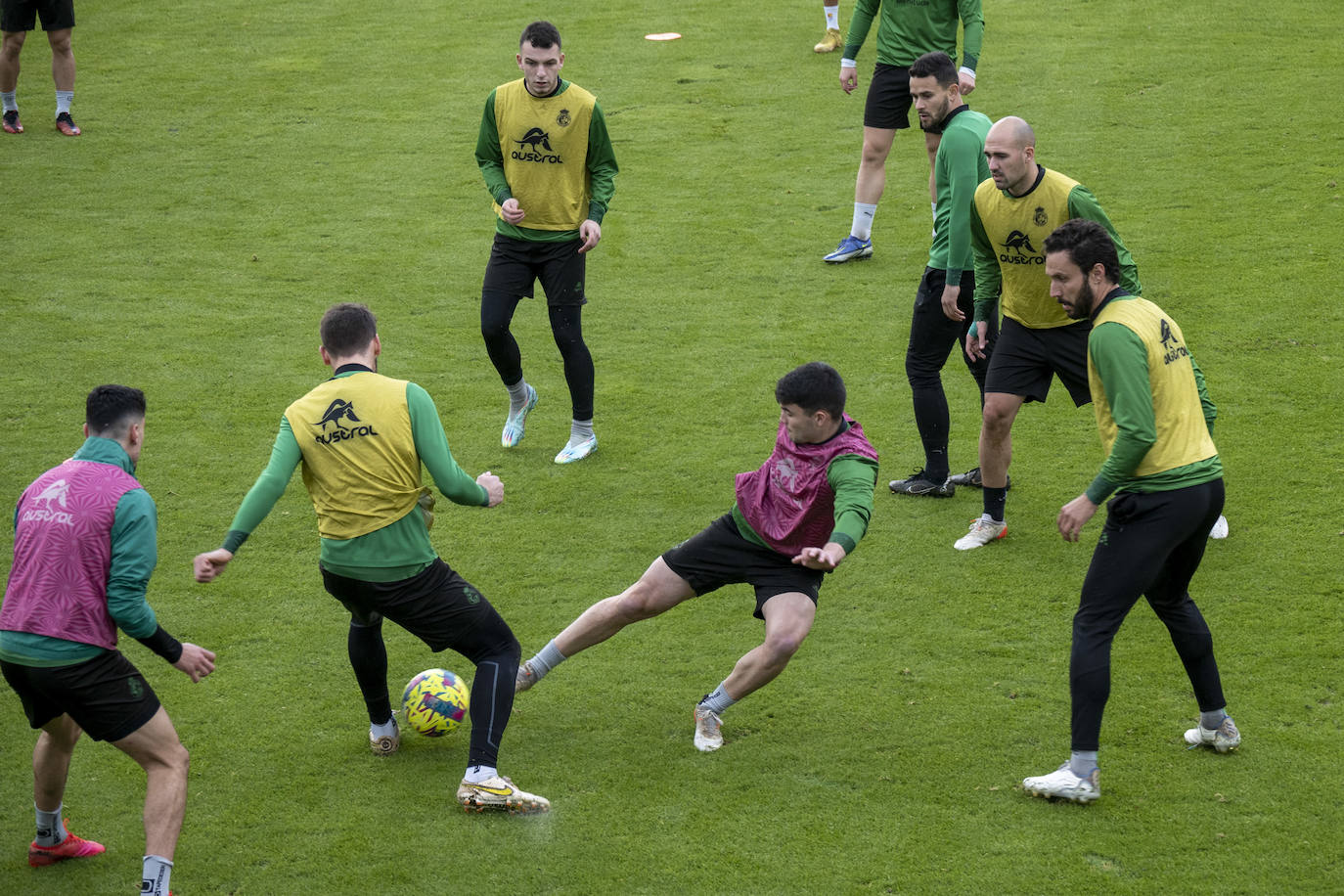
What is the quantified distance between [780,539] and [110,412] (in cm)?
265

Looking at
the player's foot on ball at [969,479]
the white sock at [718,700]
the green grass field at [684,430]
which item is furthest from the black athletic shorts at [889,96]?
the white sock at [718,700]

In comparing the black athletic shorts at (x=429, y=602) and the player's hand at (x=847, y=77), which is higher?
the player's hand at (x=847, y=77)

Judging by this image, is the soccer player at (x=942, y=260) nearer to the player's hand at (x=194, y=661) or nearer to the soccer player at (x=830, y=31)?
the player's hand at (x=194, y=661)

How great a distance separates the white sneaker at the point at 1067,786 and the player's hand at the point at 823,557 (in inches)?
49.7

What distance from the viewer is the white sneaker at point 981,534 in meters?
7.29

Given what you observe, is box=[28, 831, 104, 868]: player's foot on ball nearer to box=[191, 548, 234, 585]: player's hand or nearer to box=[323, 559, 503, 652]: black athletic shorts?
box=[191, 548, 234, 585]: player's hand

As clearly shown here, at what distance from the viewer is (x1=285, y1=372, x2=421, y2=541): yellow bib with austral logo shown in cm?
504

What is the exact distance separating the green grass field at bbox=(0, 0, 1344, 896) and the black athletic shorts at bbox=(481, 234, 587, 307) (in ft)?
3.48

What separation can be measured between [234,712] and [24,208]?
8356 millimetres

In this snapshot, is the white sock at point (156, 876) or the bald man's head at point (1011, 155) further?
the bald man's head at point (1011, 155)

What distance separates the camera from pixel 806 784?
5.42 m

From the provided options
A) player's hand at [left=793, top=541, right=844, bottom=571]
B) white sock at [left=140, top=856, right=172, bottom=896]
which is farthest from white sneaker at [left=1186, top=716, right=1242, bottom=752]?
white sock at [left=140, top=856, right=172, bottom=896]

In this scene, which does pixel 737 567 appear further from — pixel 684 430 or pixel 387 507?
A: pixel 684 430

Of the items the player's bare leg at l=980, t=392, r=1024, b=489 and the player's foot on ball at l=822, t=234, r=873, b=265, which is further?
the player's foot on ball at l=822, t=234, r=873, b=265
